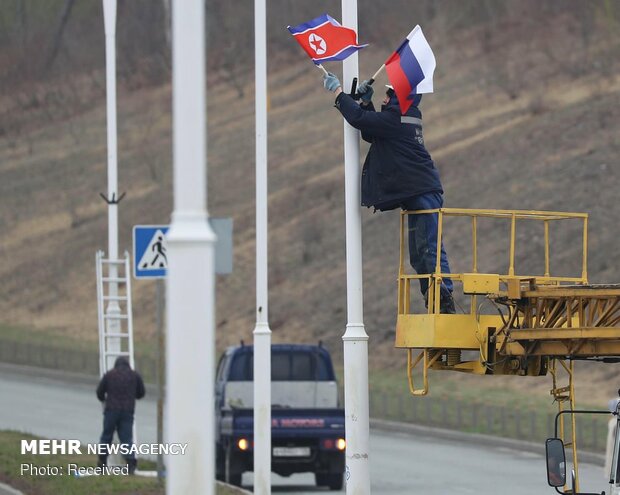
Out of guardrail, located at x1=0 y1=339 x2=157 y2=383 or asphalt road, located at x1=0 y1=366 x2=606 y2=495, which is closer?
asphalt road, located at x1=0 y1=366 x2=606 y2=495

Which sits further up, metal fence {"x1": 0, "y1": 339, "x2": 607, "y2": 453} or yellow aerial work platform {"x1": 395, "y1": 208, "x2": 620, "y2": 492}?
yellow aerial work platform {"x1": 395, "y1": 208, "x2": 620, "y2": 492}

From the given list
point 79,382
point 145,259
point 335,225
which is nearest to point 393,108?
point 145,259

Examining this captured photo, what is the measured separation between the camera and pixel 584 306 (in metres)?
11.3

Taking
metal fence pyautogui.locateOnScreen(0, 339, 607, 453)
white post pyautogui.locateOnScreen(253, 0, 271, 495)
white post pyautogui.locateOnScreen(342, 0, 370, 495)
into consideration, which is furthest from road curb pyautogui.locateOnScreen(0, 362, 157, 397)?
white post pyautogui.locateOnScreen(342, 0, 370, 495)

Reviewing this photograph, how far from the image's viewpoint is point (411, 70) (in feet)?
42.9

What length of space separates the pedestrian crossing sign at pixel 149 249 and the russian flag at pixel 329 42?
5351 mm

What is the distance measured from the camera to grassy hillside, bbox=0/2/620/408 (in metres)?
50.4

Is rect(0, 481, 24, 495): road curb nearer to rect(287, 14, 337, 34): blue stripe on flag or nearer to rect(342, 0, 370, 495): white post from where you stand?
rect(342, 0, 370, 495): white post

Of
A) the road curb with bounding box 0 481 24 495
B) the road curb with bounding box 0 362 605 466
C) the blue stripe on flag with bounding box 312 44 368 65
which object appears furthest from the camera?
the road curb with bounding box 0 362 605 466

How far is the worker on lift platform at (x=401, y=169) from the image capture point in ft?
41.8

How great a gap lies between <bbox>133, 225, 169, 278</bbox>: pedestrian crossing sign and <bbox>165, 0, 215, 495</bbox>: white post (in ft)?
35.2

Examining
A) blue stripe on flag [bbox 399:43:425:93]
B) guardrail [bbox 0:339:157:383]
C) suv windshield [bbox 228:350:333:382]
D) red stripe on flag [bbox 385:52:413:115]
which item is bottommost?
guardrail [bbox 0:339:157:383]

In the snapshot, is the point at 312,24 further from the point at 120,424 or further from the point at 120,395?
the point at 120,424

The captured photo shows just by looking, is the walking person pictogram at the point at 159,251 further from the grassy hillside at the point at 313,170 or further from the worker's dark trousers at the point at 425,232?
the grassy hillside at the point at 313,170
